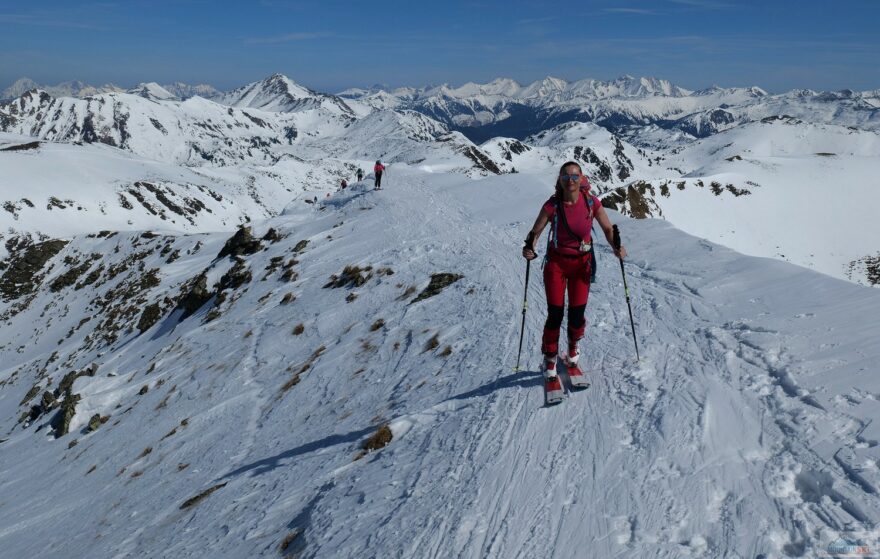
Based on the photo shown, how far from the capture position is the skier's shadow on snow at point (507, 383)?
382 inches

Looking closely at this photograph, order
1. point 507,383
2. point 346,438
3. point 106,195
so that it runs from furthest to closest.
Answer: point 106,195 → point 346,438 → point 507,383

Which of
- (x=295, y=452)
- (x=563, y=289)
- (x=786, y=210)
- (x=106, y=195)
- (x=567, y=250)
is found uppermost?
(x=106, y=195)

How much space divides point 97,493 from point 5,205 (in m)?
81.8

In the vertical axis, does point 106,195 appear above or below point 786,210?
above

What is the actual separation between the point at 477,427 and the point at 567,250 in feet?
11.0

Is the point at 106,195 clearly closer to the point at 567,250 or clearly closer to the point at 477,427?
the point at 477,427

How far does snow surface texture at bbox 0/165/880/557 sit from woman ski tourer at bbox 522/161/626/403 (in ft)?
3.53

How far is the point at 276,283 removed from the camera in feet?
84.5

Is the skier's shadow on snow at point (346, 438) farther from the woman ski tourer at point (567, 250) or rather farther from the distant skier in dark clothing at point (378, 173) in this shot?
the distant skier in dark clothing at point (378, 173)

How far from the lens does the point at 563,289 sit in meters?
8.59

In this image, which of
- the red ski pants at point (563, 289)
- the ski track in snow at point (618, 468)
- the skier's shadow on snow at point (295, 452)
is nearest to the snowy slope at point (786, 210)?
the ski track in snow at point (618, 468)

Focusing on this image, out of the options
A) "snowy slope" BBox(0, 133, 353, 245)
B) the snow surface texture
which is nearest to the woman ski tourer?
the snow surface texture

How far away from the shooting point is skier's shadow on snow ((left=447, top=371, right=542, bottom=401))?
9.71 meters

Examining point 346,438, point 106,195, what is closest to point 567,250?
point 346,438
